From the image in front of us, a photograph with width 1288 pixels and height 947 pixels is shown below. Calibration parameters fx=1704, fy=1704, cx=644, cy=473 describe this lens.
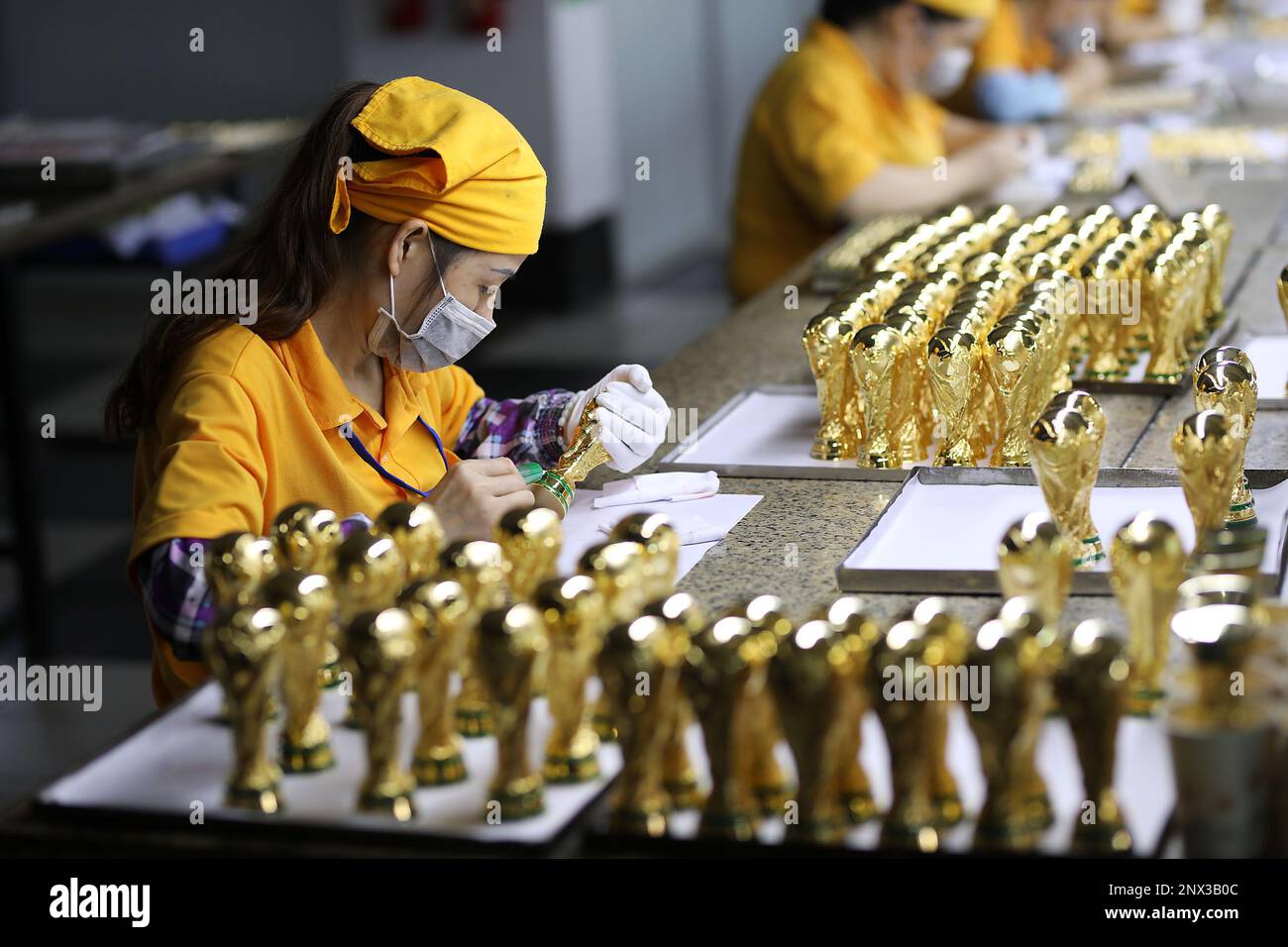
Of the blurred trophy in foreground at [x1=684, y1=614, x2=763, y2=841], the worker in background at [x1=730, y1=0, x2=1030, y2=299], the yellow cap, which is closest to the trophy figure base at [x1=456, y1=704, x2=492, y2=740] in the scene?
the blurred trophy in foreground at [x1=684, y1=614, x2=763, y2=841]

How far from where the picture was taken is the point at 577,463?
6.70 feet

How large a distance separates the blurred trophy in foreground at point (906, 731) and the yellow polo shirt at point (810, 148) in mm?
2711

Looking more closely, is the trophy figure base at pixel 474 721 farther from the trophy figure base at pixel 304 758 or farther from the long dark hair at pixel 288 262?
the long dark hair at pixel 288 262

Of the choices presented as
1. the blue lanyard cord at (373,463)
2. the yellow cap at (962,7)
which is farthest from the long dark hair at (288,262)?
the yellow cap at (962,7)

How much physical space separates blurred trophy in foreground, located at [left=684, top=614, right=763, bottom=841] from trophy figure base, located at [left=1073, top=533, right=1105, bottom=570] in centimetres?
58

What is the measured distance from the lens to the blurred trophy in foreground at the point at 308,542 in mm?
1457

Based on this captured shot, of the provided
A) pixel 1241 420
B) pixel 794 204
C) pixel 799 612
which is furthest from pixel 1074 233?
pixel 794 204

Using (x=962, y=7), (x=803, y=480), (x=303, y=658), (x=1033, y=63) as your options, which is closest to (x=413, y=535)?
(x=303, y=658)

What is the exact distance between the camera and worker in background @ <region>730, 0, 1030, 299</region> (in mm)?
3783

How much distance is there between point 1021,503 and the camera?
1.88 meters

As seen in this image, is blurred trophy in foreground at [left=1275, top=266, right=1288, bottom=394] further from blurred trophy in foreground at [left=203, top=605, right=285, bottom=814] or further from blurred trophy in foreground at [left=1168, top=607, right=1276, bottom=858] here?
blurred trophy in foreground at [left=203, top=605, right=285, bottom=814]

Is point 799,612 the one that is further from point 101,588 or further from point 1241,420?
point 101,588
